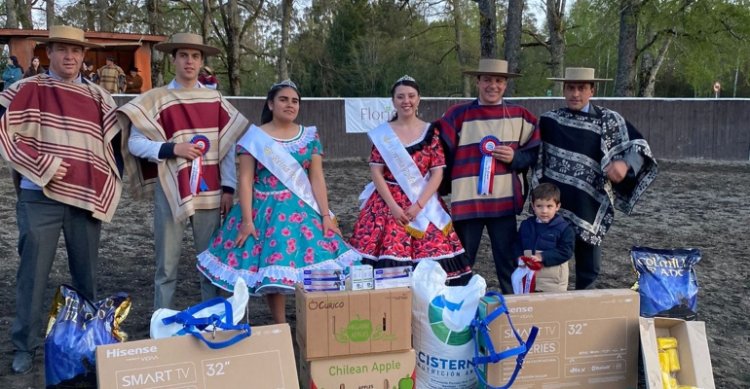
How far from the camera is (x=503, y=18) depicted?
34.9 m

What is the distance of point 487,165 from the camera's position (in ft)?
13.3

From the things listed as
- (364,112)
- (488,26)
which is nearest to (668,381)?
(364,112)

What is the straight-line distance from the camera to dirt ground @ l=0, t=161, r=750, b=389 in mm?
4235

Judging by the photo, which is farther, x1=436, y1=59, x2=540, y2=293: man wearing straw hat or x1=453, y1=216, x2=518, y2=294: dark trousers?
x1=453, y1=216, x2=518, y2=294: dark trousers

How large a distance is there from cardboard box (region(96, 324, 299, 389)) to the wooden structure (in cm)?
1444

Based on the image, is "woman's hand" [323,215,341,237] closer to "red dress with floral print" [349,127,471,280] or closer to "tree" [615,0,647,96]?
"red dress with floral print" [349,127,471,280]

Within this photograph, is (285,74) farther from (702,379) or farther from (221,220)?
(702,379)

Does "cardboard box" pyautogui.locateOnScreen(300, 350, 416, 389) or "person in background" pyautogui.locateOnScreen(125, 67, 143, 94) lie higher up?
"person in background" pyautogui.locateOnScreen(125, 67, 143, 94)

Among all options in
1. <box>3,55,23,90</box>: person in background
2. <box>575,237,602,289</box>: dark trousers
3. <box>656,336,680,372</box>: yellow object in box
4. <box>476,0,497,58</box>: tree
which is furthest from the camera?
<box>476,0,497,58</box>: tree

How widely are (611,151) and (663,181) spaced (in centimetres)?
810

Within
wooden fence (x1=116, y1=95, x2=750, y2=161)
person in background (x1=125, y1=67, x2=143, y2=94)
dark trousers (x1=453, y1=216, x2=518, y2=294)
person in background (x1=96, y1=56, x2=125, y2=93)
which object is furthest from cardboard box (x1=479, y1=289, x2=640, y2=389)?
person in background (x1=125, y1=67, x2=143, y2=94)

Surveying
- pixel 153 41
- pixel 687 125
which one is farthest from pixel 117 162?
pixel 153 41

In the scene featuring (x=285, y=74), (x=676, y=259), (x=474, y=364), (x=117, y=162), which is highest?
(x=285, y=74)

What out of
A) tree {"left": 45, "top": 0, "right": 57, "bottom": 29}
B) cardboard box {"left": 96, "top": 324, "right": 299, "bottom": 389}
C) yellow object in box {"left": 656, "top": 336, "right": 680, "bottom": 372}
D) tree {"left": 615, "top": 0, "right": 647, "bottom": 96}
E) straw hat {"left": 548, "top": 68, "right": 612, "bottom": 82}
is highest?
tree {"left": 45, "top": 0, "right": 57, "bottom": 29}
